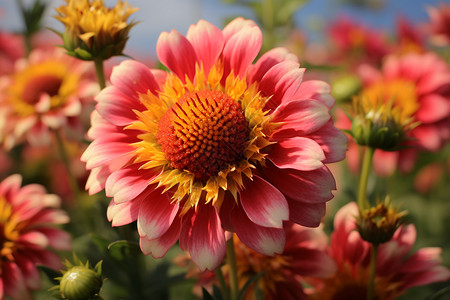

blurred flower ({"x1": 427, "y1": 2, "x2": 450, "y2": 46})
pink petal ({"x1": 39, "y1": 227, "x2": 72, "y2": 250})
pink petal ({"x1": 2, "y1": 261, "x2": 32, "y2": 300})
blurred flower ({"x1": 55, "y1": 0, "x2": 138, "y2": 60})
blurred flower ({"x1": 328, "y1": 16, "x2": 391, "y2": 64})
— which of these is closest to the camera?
blurred flower ({"x1": 55, "y1": 0, "x2": 138, "y2": 60})

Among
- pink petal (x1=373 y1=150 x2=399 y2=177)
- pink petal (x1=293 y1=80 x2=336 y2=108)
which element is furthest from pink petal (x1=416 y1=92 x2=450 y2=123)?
pink petal (x1=293 y1=80 x2=336 y2=108)

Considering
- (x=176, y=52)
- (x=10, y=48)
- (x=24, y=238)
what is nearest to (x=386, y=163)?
(x=176, y=52)

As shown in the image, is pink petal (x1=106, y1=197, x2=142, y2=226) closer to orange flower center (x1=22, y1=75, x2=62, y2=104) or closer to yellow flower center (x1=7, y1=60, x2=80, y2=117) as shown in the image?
yellow flower center (x1=7, y1=60, x2=80, y2=117)


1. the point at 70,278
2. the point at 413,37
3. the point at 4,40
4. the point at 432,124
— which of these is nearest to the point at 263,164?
the point at 70,278

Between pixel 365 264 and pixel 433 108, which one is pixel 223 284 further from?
pixel 433 108

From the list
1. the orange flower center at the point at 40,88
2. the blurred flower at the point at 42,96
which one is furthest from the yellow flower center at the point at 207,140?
the orange flower center at the point at 40,88

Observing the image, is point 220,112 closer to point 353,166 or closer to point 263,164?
point 263,164
